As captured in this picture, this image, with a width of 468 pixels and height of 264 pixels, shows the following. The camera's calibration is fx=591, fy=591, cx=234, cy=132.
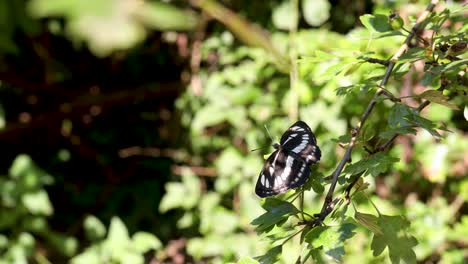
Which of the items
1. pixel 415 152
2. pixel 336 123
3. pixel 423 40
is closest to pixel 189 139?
pixel 336 123

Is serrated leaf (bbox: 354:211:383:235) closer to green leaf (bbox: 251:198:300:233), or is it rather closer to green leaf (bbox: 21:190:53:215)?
green leaf (bbox: 251:198:300:233)

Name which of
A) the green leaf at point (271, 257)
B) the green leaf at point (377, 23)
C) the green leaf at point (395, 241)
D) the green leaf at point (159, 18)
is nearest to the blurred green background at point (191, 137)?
the green leaf at point (377, 23)

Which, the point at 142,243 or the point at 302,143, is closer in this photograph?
the point at 302,143

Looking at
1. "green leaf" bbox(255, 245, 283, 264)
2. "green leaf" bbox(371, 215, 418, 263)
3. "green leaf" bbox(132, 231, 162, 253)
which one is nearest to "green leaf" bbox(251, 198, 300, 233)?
"green leaf" bbox(255, 245, 283, 264)

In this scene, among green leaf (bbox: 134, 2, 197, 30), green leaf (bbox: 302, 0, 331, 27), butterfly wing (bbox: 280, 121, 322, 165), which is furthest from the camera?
green leaf (bbox: 302, 0, 331, 27)

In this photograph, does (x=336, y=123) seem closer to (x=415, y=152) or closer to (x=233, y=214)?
(x=415, y=152)

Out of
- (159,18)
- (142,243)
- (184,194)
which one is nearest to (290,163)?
(159,18)

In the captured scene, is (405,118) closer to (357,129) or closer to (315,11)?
(357,129)
